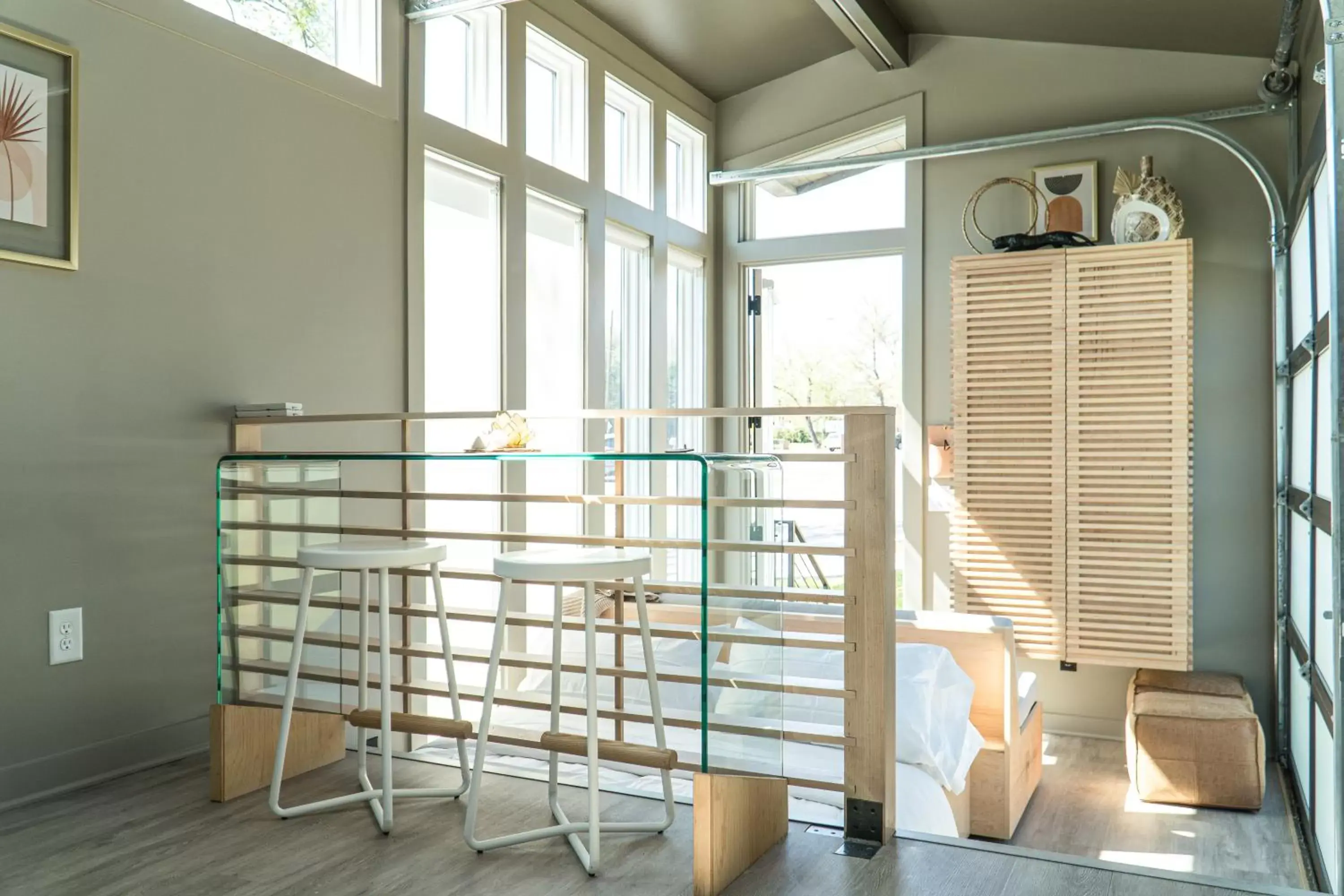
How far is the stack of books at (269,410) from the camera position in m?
2.99

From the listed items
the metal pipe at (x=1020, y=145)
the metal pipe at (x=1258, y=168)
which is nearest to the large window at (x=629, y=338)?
the metal pipe at (x=1020, y=145)

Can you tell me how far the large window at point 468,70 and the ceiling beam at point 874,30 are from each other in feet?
4.55

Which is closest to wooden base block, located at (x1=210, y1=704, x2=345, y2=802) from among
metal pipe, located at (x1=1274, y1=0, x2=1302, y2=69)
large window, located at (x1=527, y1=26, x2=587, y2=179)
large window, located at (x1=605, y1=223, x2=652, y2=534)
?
large window, located at (x1=605, y1=223, x2=652, y2=534)

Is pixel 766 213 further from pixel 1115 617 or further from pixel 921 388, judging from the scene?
pixel 1115 617

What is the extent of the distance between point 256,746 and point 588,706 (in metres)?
1.10

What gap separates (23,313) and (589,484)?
2737mm

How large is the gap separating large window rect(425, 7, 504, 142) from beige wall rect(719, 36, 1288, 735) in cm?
234

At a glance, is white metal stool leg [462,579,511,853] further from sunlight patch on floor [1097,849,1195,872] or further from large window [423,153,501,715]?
sunlight patch on floor [1097,849,1195,872]

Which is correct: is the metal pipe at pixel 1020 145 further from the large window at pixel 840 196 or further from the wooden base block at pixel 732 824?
the wooden base block at pixel 732 824

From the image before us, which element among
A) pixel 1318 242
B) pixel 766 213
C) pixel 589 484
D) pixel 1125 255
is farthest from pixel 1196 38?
pixel 589 484

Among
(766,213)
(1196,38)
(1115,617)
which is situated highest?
(1196,38)

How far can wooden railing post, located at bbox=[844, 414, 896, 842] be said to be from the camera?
7.87 ft

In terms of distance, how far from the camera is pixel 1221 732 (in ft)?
13.0

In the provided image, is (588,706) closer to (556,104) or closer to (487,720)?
(487,720)
